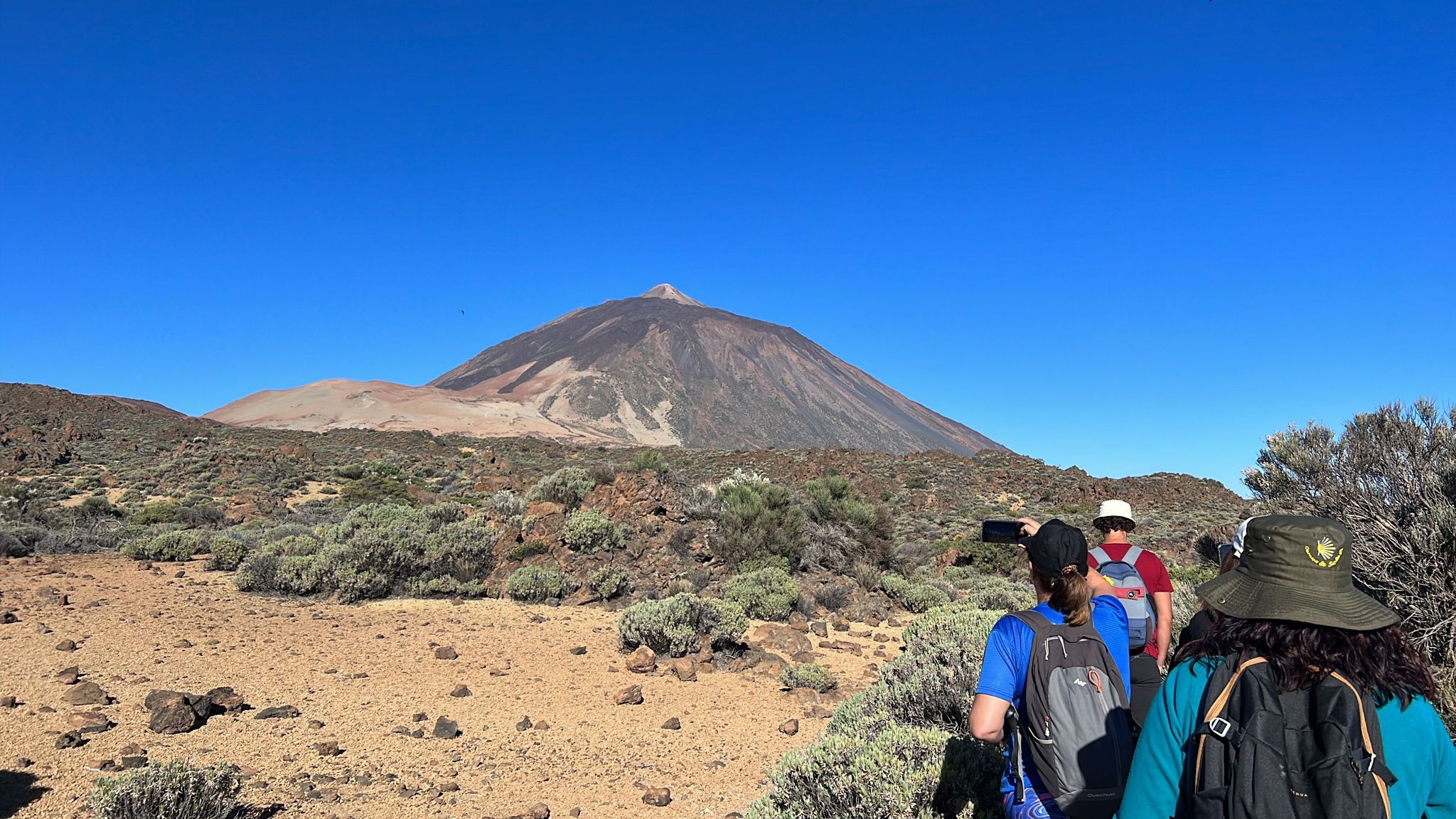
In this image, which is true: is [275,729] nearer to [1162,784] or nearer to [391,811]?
[391,811]

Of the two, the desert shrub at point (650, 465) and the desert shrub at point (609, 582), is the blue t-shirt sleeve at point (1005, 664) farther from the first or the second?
the desert shrub at point (650, 465)

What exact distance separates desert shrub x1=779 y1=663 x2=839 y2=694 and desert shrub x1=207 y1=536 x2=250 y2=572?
27.7 feet

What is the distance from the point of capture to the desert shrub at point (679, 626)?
708 cm

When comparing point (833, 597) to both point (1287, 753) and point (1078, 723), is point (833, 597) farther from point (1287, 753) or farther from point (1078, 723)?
point (1287, 753)

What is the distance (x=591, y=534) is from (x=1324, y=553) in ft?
33.0

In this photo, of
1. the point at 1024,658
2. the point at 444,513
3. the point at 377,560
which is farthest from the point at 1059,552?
the point at 444,513

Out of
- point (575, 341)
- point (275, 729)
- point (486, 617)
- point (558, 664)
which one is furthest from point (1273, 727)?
point (575, 341)

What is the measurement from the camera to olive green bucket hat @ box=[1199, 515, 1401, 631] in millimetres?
1252

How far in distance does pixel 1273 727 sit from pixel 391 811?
4.24 metres

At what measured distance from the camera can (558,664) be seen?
6.86 meters

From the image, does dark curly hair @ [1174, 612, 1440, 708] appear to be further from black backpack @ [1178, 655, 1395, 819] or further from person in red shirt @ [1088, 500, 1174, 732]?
person in red shirt @ [1088, 500, 1174, 732]

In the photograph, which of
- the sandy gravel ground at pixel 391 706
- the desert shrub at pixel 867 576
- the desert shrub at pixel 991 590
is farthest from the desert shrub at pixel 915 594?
the sandy gravel ground at pixel 391 706

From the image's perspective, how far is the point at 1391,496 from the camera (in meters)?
5.29

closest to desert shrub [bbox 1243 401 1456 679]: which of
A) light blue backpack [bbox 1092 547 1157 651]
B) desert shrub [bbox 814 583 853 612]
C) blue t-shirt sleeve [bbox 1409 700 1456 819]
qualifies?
light blue backpack [bbox 1092 547 1157 651]
